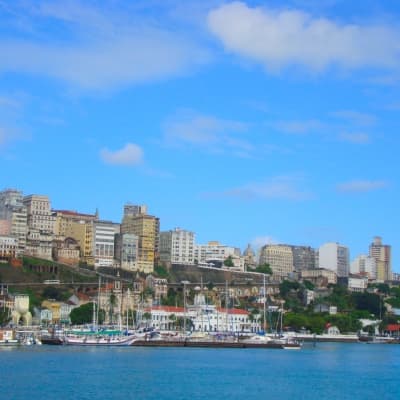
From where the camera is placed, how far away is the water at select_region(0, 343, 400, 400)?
1832 inches

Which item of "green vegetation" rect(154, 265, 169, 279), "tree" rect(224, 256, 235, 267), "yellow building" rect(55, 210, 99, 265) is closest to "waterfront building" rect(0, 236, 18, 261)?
"yellow building" rect(55, 210, 99, 265)

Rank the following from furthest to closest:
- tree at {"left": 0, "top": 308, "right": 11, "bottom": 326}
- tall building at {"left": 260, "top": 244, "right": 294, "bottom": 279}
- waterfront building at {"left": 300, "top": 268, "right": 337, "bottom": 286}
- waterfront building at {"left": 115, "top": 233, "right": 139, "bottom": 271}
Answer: tall building at {"left": 260, "top": 244, "right": 294, "bottom": 279} < waterfront building at {"left": 300, "top": 268, "right": 337, "bottom": 286} < waterfront building at {"left": 115, "top": 233, "right": 139, "bottom": 271} < tree at {"left": 0, "top": 308, "right": 11, "bottom": 326}

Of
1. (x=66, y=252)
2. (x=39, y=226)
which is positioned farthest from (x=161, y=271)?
(x=39, y=226)

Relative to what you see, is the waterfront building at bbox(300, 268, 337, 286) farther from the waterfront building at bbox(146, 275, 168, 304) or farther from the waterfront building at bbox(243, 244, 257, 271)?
the waterfront building at bbox(146, 275, 168, 304)

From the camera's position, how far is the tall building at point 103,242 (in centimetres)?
14075

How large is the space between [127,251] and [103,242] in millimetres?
4209

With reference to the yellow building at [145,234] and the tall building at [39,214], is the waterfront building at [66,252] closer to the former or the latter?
the tall building at [39,214]

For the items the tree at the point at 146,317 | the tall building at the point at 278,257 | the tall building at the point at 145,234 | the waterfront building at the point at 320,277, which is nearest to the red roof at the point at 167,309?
the tree at the point at 146,317

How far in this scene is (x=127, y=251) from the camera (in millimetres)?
142625

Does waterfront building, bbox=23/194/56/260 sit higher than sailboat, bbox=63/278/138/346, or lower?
higher

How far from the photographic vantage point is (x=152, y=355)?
241ft

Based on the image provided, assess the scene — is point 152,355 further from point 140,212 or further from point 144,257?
point 140,212

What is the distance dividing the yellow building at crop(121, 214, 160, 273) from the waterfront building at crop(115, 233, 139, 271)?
0.98 meters

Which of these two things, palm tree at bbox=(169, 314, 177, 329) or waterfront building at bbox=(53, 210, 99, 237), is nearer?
palm tree at bbox=(169, 314, 177, 329)
